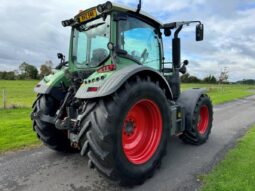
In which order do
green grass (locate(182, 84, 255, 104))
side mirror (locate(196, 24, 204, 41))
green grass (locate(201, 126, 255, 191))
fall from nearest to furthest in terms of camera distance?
green grass (locate(201, 126, 255, 191)) < side mirror (locate(196, 24, 204, 41)) < green grass (locate(182, 84, 255, 104))

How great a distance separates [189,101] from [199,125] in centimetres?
95

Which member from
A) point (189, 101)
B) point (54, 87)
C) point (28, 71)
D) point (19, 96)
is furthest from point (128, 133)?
point (28, 71)

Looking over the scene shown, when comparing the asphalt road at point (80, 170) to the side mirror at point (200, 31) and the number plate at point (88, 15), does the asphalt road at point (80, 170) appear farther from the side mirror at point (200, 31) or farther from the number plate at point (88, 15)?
the number plate at point (88, 15)

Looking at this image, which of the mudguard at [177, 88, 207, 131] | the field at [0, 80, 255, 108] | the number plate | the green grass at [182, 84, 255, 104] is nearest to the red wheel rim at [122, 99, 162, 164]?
the mudguard at [177, 88, 207, 131]

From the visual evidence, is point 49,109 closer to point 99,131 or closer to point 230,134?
point 99,131

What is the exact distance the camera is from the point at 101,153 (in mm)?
3168

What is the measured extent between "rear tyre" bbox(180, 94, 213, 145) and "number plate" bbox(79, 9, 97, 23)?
2.83 m

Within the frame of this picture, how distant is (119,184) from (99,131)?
0.85 metres

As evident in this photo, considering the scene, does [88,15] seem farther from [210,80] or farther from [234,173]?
[210,80]

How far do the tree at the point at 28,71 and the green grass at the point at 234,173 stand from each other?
62046mm

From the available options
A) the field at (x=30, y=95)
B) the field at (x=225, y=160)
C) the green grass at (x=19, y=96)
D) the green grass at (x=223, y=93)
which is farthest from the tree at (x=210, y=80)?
the field at (x=225, y=160)

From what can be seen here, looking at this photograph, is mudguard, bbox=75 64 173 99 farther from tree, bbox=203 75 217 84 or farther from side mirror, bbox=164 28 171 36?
tree, bbox=203 75 217 84

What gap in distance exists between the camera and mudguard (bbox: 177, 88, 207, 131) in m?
5.38

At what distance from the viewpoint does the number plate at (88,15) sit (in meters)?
4.16
